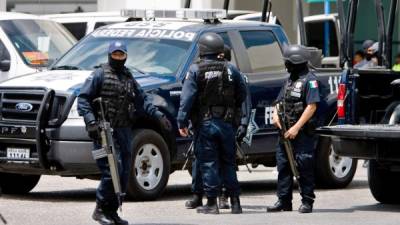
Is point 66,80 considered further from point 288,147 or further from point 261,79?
point 288,147

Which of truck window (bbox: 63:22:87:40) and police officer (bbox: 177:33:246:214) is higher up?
police officer (bbox: 177:33:246:214)

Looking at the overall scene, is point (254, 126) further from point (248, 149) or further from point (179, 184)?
point (179, 184)

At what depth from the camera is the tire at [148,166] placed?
13.2 m

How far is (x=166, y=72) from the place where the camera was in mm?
13812

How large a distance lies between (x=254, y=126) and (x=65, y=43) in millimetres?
5131

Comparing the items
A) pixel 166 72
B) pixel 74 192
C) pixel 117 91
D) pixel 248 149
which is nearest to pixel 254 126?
pixel 248 149

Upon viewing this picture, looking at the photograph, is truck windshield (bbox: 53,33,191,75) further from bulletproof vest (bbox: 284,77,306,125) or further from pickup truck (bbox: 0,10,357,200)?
bulletproof vest (bbox: 284,77,306,125)

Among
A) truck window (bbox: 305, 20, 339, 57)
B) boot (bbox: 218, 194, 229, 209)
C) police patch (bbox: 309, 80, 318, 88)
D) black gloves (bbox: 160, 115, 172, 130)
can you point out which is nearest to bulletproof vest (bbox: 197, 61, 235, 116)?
black gloves (bbox: 160, 115, 172, 130)

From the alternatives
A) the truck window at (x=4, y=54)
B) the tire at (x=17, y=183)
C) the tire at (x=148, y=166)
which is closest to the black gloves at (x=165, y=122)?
the tire at (x=148, y=166)

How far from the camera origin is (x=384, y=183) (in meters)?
13.1

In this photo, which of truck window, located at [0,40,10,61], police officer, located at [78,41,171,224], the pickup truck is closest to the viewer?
police officer, located at [78,41,171,224]

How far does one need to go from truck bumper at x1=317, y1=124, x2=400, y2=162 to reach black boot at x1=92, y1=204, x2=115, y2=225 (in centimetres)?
270

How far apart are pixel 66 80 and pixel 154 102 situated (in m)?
0.94

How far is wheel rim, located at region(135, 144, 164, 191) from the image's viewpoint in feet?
43.4
